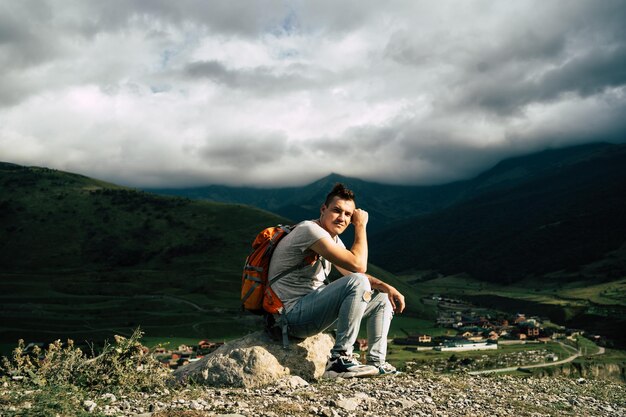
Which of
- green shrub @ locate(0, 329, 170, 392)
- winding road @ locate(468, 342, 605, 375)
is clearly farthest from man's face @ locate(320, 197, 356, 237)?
winding road @ locate(468, 342, 605, 375)

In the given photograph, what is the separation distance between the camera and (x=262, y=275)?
34.3 feet

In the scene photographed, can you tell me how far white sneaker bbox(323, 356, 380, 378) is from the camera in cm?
1014

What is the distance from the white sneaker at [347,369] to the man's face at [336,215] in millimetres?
2589

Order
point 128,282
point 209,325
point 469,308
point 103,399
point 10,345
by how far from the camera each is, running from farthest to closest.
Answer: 1. point 469,308
2. point 128,282
3. point 209,325
4. point 10,345
5. point 103,399

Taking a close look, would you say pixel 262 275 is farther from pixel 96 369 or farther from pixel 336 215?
pixel 96 369

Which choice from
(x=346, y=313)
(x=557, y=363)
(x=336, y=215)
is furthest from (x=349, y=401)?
(x=557, y=363)

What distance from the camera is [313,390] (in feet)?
32.8

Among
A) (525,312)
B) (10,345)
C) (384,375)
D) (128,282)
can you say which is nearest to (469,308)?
(525,312)

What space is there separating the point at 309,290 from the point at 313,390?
1997mm

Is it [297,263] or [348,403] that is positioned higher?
[297,263]

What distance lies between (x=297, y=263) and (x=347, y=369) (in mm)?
2417

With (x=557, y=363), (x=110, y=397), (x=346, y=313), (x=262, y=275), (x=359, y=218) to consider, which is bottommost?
(x=557, y=363)

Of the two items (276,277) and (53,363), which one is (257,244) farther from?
(53,363)

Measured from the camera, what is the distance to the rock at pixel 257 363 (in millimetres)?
10594
